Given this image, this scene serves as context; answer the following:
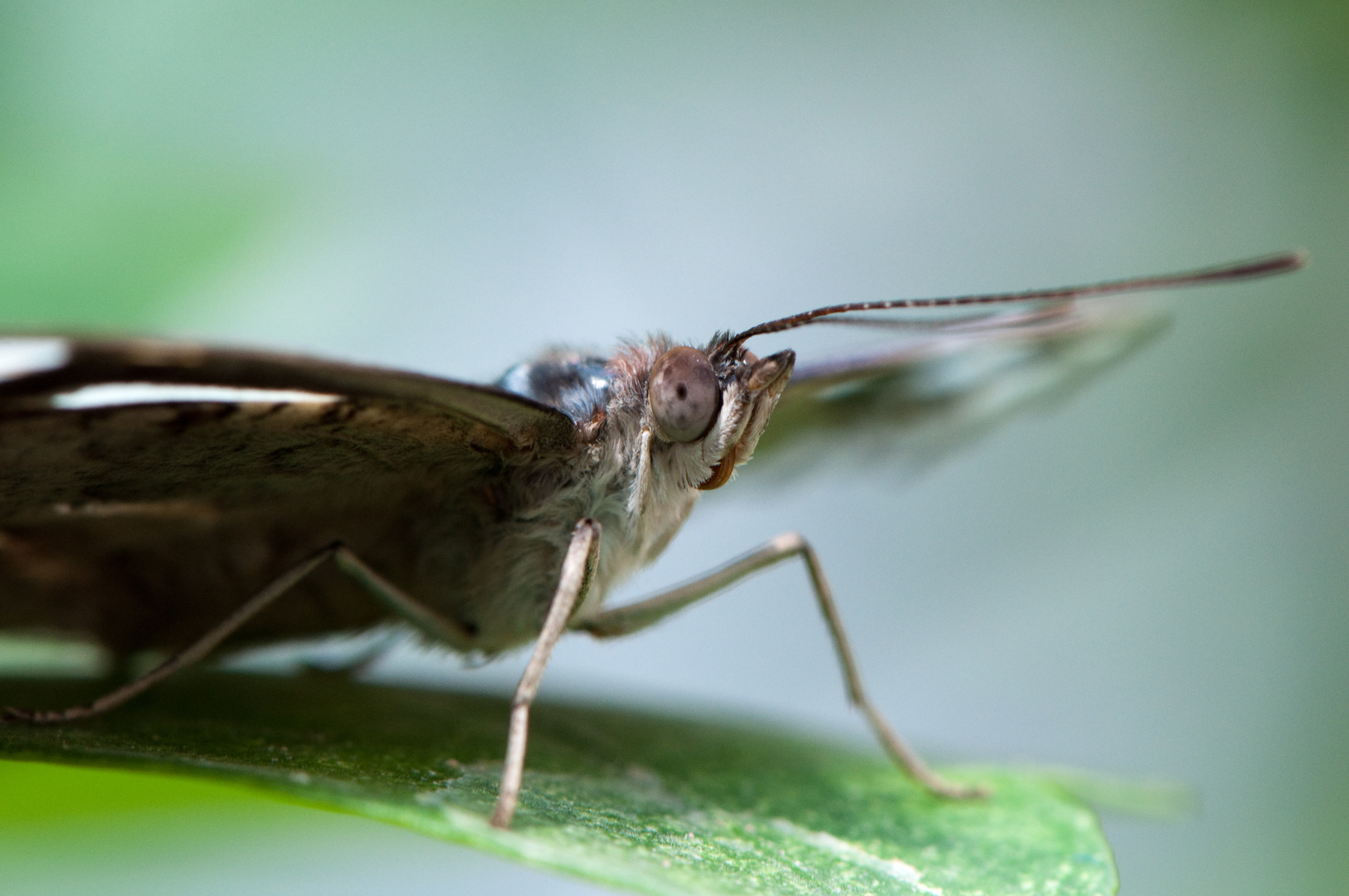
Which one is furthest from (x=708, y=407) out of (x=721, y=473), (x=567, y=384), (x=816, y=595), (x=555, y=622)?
(x=816, y=595)

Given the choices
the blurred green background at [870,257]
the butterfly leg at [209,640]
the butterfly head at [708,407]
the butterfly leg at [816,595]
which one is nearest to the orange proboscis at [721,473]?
the butterfly head at [708,407]

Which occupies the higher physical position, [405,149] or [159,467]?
[405,149]

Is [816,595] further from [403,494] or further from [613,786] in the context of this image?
[403,494]

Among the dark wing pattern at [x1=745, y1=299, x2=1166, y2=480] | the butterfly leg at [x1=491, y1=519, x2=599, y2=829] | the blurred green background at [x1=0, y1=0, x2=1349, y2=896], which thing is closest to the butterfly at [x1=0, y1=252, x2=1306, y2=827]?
the butterfly leg at [x1=491, y1=519, x2=599, y2=829]

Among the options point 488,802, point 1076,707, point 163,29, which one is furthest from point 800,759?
point 163,29

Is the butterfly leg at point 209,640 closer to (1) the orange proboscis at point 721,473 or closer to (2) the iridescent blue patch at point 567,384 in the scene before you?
(2) the iridescent blue patch at point 567,384

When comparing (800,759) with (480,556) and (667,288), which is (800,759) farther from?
(667,288)

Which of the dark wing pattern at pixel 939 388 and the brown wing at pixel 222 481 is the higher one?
the dark wing pattern at pixel 939 388
